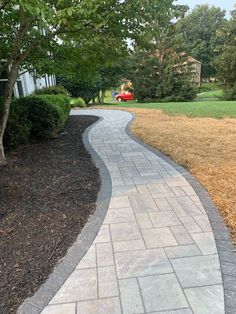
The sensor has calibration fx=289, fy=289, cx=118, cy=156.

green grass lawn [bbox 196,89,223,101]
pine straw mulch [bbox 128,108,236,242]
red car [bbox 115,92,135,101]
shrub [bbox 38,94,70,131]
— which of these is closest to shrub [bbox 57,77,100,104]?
red car [bbox 115,92,135,101]

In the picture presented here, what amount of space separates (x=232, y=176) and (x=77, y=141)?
12.6 ft

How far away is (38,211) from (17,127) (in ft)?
10.4

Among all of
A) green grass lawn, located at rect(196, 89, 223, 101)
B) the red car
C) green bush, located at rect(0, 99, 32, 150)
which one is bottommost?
green grass lawn, located at rect(196, 89, 223, 101)

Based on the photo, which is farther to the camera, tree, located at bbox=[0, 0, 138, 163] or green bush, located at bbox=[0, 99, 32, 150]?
green bush, located at bbox=[0, 99, 32, 150]

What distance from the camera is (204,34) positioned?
53062 millimetres

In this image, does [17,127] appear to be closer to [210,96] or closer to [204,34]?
[210,96]

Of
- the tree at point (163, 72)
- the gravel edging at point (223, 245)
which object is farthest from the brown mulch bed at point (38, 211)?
the tree at point (163, 72)

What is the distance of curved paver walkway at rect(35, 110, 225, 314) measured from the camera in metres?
2.04

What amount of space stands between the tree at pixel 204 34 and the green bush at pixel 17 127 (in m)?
36.2

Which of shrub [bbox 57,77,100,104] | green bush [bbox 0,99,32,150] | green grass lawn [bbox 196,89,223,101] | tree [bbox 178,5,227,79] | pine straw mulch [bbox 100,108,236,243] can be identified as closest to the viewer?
pine straw mulch [bbox 100,108,236,243]

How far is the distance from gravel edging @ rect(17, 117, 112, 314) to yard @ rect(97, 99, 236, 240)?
54.4 inches

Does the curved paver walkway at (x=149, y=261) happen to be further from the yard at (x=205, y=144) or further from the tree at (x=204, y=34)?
the tree at (x=204, y=34)

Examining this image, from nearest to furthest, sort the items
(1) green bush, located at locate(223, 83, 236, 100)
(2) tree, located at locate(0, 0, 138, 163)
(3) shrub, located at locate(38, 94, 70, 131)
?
1. (2) tree, located at locate(0, 0, 138, 163)
2. (3) shrub, located at locate(38, 94, 70, 131)
3. (1) green bush, located at locate(223, 83, 236, 100)

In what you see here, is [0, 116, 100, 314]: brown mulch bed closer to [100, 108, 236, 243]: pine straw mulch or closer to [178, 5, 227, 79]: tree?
[100, 108, 236, 243]: pine straw mulch
